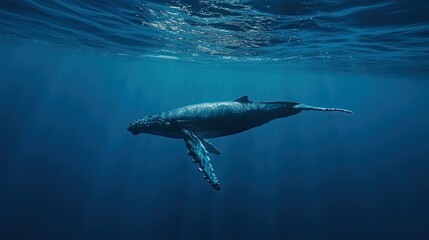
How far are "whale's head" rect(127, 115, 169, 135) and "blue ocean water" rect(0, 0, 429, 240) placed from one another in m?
6.16

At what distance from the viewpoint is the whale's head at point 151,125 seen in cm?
806

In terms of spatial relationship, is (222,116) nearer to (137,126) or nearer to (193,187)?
(137,126)

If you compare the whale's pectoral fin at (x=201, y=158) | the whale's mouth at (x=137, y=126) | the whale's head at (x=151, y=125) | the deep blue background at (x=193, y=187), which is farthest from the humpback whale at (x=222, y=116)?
the deep blue background at (x=193, y=187)

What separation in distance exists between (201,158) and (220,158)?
121 ft

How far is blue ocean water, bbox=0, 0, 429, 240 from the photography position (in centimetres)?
1445

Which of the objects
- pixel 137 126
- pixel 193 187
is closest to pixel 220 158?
pixel 193 187

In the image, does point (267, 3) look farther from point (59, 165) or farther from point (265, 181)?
point (59, 165)

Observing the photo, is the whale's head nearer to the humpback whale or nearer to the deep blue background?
the humpback whale

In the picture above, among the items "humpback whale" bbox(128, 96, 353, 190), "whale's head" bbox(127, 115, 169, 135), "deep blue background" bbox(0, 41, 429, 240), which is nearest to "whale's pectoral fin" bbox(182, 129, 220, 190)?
"humpback whale" bbox(128, 96, 353, 190)

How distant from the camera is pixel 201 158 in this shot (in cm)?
637

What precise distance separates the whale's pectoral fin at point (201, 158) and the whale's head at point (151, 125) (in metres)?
0.97

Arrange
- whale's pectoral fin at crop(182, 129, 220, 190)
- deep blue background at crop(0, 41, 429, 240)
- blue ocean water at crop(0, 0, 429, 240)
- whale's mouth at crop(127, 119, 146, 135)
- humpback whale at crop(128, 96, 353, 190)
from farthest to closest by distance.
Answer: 1. deep blue background at crop(0, 41, 429, 240)
2. blue ocean water at crop(0, 0, 429, 240)
3. whale's mouth at crop(127, 119, 146, 135)
4. humpback whale at crop(128, 96, 353, 190)
5. whale's pectoral fin at crop(182, 129, 220, 190)

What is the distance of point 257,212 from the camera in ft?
93.4

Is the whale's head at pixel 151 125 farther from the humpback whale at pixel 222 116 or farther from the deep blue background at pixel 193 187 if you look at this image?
the deep blue background at pixel 193 187
